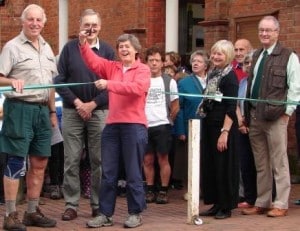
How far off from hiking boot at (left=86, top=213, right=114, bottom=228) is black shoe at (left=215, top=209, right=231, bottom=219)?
1217 mm

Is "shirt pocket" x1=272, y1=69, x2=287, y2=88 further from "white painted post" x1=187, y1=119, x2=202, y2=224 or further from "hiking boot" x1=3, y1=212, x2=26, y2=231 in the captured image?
"hiking boot" x1=3, y1=212, x2=26, y2=231

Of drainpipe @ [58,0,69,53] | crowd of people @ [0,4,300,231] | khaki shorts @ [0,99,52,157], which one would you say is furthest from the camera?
drainpipe @ [58,0,69,53]

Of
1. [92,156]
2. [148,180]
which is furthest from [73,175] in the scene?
[148,180]

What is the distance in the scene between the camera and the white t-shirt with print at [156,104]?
29.2ft

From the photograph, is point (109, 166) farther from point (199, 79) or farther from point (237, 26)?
point (237, 26)

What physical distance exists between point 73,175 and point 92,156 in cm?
28

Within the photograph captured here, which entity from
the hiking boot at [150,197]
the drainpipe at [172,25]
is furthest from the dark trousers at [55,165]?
the drainpipe at [172,25]

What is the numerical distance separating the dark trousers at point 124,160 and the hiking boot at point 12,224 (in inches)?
32.3

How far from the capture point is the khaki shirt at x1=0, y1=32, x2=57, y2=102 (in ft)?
22.3

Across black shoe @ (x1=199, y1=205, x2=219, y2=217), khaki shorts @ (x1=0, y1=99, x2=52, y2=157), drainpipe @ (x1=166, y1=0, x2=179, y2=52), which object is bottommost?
black shoe @ (x1=199, y1=205, x2=219, y2=217)

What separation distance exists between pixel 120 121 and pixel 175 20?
7.02 m

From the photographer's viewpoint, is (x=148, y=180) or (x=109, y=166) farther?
(x=148, y=180)

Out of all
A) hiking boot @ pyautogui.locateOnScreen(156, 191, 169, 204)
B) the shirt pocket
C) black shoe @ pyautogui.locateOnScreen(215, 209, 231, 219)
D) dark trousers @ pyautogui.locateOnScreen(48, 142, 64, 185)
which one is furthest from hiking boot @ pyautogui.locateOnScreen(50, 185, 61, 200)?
the shirt pocket

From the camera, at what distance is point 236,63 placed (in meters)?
9.12
